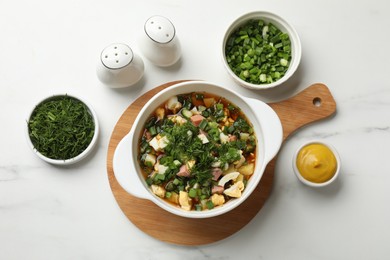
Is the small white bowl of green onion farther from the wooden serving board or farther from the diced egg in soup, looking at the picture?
the wooden serving board

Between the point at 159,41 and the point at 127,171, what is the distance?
595 mm

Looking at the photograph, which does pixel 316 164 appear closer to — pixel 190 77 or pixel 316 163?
pixel 316 163

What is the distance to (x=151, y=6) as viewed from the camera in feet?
7.93

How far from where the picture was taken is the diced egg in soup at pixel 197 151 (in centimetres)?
210

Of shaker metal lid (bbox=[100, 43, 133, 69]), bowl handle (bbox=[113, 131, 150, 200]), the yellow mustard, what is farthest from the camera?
the yellow mustard

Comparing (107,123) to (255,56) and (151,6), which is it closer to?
(151,6)

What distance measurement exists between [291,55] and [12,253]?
170 centimetres

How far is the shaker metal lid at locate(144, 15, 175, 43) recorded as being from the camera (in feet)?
6.93

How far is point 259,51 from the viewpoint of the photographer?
91.0 inches

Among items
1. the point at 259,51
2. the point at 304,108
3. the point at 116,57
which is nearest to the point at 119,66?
the point at 116,57

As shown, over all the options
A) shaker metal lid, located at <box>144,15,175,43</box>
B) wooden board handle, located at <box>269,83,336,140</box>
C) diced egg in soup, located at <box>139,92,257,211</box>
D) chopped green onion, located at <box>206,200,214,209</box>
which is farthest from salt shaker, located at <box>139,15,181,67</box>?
chopped green onion, located at <box>206,200,214,209</box>

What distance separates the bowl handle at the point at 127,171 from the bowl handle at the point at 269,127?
1.78 feet

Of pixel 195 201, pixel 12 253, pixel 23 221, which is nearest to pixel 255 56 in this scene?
pixel 195 201

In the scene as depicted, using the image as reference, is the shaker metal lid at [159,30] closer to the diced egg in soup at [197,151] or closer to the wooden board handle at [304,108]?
the diced egg in soup at [197,151]
